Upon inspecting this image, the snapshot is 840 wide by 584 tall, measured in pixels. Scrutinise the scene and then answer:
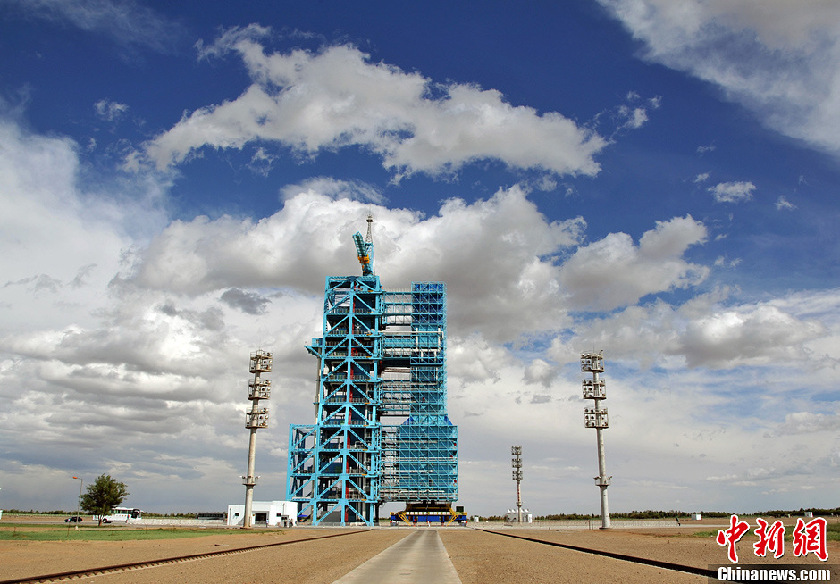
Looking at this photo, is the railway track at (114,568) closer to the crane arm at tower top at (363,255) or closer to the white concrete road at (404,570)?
the white concrete road at (404,570)

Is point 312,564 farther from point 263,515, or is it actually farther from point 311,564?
point 263,515

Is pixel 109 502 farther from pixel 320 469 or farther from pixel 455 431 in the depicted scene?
pixel 455 431

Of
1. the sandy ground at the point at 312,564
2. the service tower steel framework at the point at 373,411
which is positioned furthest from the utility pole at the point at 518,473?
the sandy ground at the point at 312,564

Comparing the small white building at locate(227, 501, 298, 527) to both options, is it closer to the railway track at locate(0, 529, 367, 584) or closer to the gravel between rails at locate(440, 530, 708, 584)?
the railway track at locate(0, 529, 367, 584)

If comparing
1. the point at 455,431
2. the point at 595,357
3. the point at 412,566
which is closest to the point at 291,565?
the point at 412,566

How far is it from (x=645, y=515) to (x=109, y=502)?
428 feet

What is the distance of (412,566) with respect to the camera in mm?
29594

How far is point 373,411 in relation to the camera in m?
109

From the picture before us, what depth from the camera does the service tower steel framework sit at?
104 metres

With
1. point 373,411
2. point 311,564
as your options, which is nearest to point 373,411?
point 373,411

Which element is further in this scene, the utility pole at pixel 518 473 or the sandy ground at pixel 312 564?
the utility pole at pixel 518 473

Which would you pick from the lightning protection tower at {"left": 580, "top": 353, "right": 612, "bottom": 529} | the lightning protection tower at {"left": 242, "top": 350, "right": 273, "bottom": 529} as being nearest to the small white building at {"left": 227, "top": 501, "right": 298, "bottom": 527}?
the lightning protection tower at {"left": 242, "top": 350, "right": 273, "bottom": 529}

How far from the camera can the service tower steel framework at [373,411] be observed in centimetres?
10431

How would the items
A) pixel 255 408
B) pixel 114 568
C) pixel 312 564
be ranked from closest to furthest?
pixel 114 568, pixel 312 564, pixel 255 408
